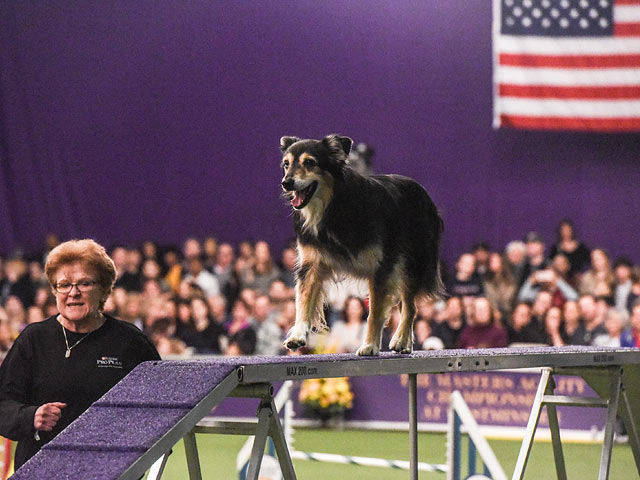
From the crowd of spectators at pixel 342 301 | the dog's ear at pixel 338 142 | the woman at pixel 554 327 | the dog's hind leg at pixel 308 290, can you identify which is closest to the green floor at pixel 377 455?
the crowd of spectators at pixel 342 301

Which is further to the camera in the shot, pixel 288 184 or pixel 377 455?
pixel 377 455

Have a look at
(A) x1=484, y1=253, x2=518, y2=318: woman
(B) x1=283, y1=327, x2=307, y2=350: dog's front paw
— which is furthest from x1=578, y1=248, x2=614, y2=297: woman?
(B) x1=283, y1=327, x2=307, y2=350: dog's front paw

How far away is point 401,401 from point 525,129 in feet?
17.2

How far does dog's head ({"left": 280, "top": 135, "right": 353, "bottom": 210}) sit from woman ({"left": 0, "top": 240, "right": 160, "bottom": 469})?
0.80m

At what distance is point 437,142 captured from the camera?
14062 mm

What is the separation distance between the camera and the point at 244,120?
14.9 metres

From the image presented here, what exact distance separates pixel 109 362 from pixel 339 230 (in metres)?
1.06

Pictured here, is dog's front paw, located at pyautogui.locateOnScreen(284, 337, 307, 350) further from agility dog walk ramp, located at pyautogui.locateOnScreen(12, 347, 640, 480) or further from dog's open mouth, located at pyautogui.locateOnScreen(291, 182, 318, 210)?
dog's open mouth, located at pyautogui.locateOnScreen(291, 182, 318, 210)

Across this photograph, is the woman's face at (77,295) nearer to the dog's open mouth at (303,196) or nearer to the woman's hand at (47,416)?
the woman's hand at (47,416)

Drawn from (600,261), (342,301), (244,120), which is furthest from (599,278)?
(244,120)

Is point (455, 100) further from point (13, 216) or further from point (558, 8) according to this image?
point (13, 216)

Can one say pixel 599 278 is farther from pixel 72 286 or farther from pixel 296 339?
pixel 72 286

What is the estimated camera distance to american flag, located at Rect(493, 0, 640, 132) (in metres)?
12.9

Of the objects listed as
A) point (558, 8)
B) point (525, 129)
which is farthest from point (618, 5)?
point (525, 129)
